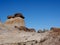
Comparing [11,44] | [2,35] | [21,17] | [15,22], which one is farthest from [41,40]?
[21,17]

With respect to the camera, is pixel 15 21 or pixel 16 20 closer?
pixel 15 21

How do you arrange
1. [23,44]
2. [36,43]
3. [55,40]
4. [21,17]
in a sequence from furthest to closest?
[21,17]
[23,44]
[36,43]
[55,40]

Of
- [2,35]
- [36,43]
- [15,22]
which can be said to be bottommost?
[36,43]

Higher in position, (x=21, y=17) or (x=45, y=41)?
(x=21, y=17)

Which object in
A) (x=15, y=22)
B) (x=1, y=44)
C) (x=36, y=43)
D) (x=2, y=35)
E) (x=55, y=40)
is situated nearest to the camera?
(x=55, y=40)

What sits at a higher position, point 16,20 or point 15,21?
point 16,20

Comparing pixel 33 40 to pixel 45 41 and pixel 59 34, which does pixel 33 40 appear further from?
pixel 59 34

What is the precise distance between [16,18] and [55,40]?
27.8m

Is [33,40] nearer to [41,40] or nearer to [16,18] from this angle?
[41,40]

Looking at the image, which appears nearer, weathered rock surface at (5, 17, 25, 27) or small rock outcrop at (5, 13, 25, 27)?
weathered rock surface at (5, 17, 25, 27)

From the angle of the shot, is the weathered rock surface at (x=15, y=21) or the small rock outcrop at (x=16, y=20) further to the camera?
the small rock outcrop at (x=16, y=20)

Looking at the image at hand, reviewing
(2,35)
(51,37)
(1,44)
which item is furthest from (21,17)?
(51,37)

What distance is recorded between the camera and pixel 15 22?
37812 millimetres

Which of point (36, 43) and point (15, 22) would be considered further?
point (15, 22)
